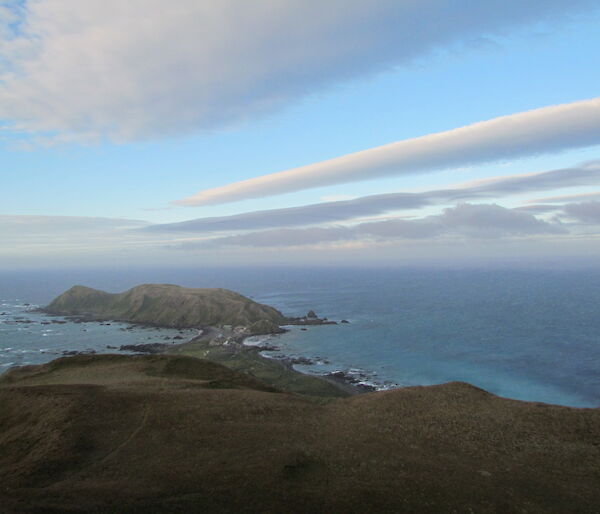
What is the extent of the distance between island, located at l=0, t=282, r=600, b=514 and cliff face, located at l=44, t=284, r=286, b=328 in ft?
351

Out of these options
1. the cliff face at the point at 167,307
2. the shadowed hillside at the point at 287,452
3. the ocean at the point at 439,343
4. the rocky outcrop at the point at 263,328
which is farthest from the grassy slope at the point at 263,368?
the cliff face at the point at 167,307

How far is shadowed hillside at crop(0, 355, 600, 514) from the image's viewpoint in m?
21.8

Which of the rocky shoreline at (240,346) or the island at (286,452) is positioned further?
the rocky shoreline at (240,346)

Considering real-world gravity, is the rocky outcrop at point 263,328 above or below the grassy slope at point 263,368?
above

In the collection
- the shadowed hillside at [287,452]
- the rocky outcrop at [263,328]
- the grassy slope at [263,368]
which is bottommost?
the grassy slope at [263,368]

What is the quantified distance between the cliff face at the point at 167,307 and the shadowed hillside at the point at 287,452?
10828 cm

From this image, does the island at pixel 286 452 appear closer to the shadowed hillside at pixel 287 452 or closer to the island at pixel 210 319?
the shadowed hillside at pixel 287 452

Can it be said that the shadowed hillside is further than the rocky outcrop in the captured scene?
No

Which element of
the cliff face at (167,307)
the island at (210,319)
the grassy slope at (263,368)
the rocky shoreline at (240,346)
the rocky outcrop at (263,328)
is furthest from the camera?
the cliff face at (167,307)

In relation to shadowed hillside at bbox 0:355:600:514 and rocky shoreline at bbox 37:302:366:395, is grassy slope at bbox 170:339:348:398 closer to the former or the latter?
rocky shoreline at bbox 37:302:366:395

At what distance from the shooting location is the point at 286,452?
91.0ft

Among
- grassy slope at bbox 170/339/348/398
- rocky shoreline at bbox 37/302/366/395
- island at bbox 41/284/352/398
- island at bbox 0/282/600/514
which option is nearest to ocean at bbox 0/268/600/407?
rocky shoreline at bbox 37/302/366/395

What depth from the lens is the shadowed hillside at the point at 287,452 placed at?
71.5ft

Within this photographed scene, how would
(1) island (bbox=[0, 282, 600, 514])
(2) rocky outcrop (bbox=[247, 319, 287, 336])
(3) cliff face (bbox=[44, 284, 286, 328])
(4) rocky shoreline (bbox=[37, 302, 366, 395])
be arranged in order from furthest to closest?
1. (3) cliff face (bbox=[44, 284, 286, 328])
2. (2) rocky outcrop (bbox=[247, 319, 287, 336])
3. (4) rocky shoreline (bbox=[37, 302, 366, 395])
4. (1) island (bbox=[0, 282, 600, 514])
